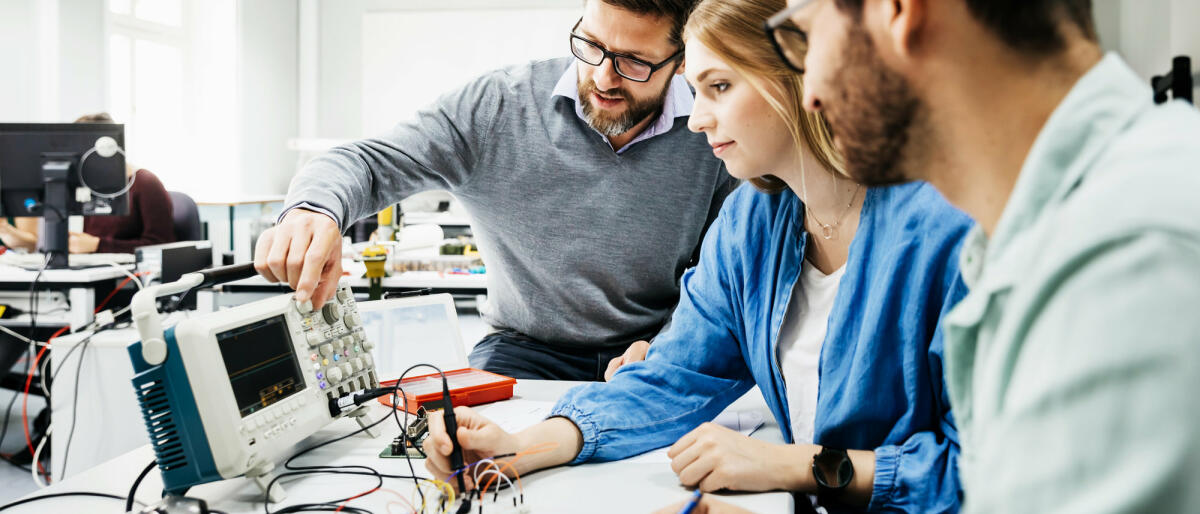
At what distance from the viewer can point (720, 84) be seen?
4.12 ft

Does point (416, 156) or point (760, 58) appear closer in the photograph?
point (760, 58)

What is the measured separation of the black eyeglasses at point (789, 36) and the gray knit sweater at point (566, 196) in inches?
41.9

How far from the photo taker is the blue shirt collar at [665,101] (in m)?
1.80

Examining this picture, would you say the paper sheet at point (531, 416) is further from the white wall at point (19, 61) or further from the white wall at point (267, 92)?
the white wall at point (267, 92)

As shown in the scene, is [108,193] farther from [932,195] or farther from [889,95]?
[889,95]

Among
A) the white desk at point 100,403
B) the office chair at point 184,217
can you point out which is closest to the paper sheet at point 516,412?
the white desk at point 100,403

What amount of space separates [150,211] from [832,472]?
3.87 metres

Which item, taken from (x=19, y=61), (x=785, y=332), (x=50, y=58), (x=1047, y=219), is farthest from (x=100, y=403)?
(x=50, y=58)

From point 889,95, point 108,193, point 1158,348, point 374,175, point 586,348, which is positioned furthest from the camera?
point 108,193

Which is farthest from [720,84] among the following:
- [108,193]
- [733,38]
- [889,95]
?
[108,193]

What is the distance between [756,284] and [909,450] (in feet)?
1.13

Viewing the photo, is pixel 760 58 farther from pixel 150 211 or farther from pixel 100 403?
pixel 150 211

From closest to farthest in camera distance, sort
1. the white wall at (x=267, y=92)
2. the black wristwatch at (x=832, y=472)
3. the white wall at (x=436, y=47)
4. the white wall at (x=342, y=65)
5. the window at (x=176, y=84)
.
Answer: the black wristwatch at (x=832, y=472) < the window at (x=176, y=84) < the white wall at (x=267, y=92) < the white wall at (x=436, y=47) < the white wall at (x=342, y=65)

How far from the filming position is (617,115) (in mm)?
1758
